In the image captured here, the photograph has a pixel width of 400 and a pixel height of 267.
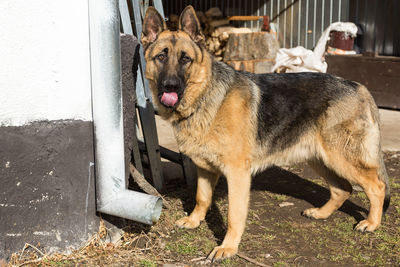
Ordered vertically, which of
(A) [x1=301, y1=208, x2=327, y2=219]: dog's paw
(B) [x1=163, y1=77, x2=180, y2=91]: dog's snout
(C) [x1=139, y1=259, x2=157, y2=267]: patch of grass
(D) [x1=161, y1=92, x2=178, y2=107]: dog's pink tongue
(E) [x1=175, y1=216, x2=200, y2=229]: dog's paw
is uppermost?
(B) [x1=163, y1=77, x2=180, y2=91]: dog's snout

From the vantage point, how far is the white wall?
10.2ft

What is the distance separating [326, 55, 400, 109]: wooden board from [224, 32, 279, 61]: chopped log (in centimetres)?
163

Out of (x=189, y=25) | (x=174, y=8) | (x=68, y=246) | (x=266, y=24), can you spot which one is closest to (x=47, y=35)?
(x=189, y=25)

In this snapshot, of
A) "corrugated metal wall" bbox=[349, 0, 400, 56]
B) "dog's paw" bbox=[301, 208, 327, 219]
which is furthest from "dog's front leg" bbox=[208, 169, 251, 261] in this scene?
"corrugated metal wall" bbox=[349, 0, 400, 56]

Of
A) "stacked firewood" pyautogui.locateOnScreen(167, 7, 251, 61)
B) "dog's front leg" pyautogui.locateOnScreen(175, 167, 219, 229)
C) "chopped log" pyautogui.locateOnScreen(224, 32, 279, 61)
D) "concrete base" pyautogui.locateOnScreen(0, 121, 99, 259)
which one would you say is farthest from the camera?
"stacked firewood" pyautogui.locateOnScreen(167, 7, 251, 61)

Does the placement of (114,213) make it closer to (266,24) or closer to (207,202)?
(207,202)

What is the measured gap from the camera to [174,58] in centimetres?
370

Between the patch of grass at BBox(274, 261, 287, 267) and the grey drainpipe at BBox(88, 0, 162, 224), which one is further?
the patch of grass at BBox(274, 261, 287, 267)

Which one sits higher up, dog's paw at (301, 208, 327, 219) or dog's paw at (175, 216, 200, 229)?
dog's paw at (175, 216, 200, 229)

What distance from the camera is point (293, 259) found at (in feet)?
11.8

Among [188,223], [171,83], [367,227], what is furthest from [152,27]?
[367,227]

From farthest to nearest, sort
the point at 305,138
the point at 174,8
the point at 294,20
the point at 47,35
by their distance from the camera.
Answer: the point at 174,8, the point at 294,20, the point at 305,138, the point at 47,35

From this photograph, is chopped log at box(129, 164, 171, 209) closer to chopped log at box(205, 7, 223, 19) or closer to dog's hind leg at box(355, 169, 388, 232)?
dog's hind leg at box(355, 169, 388, 232)

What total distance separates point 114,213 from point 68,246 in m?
0.43
